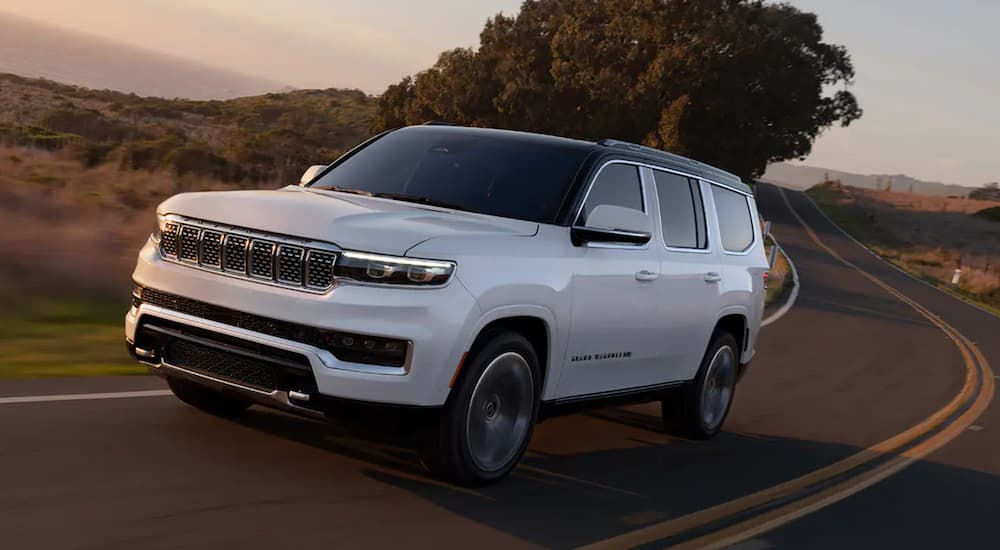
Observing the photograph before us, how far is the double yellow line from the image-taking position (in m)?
6.04

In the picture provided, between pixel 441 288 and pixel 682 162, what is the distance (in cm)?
329

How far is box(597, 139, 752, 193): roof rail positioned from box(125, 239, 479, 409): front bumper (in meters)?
2.24

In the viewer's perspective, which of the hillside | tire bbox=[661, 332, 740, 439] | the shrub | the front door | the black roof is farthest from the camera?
the shrub

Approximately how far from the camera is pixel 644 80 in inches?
2179

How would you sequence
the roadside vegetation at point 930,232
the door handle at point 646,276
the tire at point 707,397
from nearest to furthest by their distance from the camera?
the door handle at point 646,276, the tire at point 707,397, the roadside vegetation at point 930,232

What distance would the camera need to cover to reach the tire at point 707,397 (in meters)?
8.54

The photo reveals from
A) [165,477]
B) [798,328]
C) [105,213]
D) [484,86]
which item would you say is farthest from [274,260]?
[484,86]

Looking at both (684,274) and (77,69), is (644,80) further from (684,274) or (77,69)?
(684,274)

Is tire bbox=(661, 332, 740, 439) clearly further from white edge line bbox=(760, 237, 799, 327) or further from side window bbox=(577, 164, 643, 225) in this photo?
white edge line bbox=(760, 237, 799, 327)

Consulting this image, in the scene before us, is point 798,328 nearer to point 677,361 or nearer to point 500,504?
point 677,361

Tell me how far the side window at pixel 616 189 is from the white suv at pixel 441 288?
0.01m

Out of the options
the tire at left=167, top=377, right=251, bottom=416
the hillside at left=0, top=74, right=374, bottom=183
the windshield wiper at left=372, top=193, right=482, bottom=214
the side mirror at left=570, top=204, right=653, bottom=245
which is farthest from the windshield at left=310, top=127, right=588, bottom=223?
the hillside at left=0, top=74, right=374, bottom=183

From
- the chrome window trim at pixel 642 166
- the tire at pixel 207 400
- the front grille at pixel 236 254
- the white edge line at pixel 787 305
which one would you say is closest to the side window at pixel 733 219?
the chrome window trim at pixel 642 166

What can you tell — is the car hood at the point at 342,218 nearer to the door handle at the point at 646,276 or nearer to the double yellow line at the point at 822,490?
the door handle at the point at 646,276
